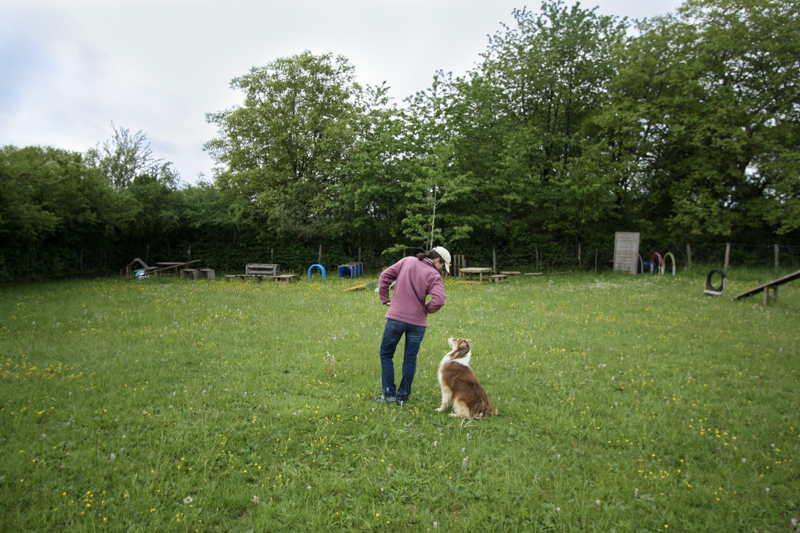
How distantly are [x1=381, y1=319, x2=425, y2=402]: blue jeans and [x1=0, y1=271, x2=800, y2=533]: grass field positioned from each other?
0.26m

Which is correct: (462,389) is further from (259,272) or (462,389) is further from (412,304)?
(259,272)

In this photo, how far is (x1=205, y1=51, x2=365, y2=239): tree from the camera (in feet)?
80.7

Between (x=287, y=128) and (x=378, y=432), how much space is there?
2403cm

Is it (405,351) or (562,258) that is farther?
(562,258)

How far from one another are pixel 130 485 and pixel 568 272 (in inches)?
907

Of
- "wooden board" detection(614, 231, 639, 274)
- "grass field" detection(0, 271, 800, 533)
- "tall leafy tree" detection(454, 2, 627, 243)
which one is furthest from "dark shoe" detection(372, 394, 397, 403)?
"wooden board" detection(614, 231, 639, 274)

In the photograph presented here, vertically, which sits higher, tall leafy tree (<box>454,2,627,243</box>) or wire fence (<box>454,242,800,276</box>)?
tall leafy tree (<box>454,2,627,243</box>)

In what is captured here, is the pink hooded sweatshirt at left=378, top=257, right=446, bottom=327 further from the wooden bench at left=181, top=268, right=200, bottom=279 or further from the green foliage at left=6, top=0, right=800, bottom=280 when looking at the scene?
the wooden bench at left=181, top=268, right=200, bottom=279

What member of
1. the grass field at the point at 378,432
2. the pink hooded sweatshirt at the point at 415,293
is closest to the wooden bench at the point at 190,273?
the grass field at the point at 378,432

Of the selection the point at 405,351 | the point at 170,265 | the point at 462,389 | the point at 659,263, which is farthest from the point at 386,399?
the point at 659,263

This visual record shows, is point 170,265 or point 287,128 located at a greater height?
point 287,128

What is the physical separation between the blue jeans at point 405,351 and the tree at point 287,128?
19.7m

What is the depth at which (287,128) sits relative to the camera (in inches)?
997

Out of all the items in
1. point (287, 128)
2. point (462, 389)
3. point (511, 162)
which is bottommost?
point (462, 389)
